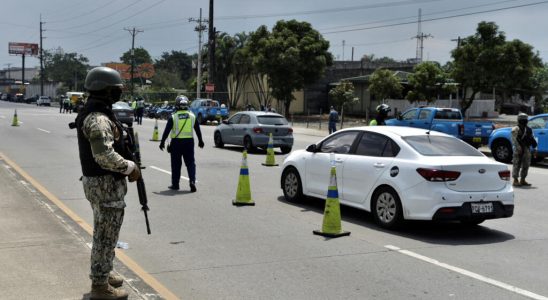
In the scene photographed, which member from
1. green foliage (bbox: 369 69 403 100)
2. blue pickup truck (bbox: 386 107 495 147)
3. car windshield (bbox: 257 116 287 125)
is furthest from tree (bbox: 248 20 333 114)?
car windshield (bbox: 257 116 287 125)

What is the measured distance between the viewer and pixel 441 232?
855 centimetres

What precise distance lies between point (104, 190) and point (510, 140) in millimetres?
17443

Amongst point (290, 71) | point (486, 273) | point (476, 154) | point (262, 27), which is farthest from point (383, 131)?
point (262, 27)

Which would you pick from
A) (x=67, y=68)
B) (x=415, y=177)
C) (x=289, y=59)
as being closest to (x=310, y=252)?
(x=415, y=177)

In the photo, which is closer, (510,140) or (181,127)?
(181,127)

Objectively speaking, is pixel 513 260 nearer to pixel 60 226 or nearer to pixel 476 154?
pixel 476 154

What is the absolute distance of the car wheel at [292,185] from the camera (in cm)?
1048

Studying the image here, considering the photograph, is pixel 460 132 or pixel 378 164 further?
pixel 460 132

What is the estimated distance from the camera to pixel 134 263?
6574mm

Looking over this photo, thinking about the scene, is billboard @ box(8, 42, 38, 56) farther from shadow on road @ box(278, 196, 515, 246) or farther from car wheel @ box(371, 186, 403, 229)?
car wheel @ box(371, 186, 403, 229)

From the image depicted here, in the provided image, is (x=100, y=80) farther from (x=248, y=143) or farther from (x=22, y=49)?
(x=22, y=49)

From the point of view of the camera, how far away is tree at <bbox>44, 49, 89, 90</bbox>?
4555 inches

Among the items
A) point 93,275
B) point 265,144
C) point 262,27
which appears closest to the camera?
point 93,275

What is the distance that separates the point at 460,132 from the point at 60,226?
16.7 metres
